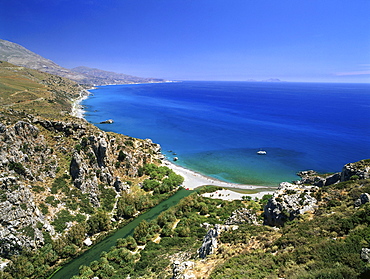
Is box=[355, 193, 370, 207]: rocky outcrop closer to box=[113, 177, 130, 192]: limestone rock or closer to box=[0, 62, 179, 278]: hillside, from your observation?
box=[0, 62, 179, 278]: hillside

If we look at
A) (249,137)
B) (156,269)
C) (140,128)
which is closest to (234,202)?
(156,269)

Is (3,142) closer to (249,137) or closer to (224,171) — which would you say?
(224,171)

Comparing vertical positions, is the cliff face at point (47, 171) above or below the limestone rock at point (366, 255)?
below

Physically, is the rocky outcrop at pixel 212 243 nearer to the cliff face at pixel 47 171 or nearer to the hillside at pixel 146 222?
the hillside at pixel 146 222

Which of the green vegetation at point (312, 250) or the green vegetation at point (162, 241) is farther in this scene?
the green vegetation at point (162, 241)

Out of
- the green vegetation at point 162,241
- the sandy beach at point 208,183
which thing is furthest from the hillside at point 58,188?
the sandy beach at point 208,183

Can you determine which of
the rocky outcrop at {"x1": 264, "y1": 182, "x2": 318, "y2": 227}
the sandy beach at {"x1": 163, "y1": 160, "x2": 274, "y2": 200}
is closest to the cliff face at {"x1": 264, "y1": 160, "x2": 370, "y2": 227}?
the rocky outcrop at {"x1": 264, "y1": 182, "x2": 318, "y2": 227}
